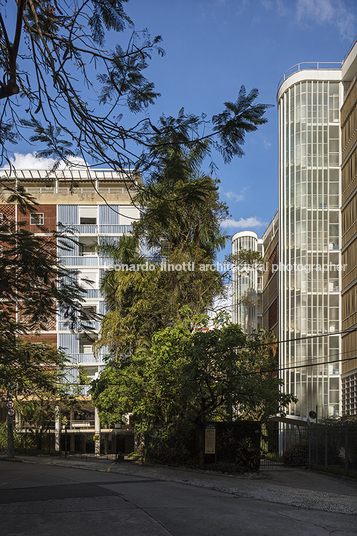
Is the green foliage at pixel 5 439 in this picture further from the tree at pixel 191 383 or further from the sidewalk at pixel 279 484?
the tree at pixel 191 383

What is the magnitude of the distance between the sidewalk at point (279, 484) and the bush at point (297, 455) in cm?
172

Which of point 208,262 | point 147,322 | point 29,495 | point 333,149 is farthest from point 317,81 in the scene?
point 29,495

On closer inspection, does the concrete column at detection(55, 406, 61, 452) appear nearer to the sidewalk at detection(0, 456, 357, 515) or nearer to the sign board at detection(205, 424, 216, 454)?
the sidewalk at detection(0, 456, 357, 515)

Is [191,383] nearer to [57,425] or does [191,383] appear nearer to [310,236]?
[57,425]

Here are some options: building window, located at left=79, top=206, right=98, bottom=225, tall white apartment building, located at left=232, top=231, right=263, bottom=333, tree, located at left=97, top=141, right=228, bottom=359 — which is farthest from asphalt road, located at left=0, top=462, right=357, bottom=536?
tall white apartment building, located at left=232, top=231, right=263, bottom=333

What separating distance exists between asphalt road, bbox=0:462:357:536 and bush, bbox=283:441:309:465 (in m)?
14.3

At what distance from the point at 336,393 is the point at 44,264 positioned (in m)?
33.4

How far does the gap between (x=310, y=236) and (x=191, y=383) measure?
23.1 m

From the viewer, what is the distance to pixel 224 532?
9.09 m

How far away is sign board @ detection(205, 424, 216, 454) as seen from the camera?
2308 centimetres

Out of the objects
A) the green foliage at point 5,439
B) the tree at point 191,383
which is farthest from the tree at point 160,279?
A: the green foliage at point 5,439

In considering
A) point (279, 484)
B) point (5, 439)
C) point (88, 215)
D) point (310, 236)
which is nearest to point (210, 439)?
point (279, 484)

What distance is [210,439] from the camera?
23078mm

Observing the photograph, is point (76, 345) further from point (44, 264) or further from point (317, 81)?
point (44, 264)
